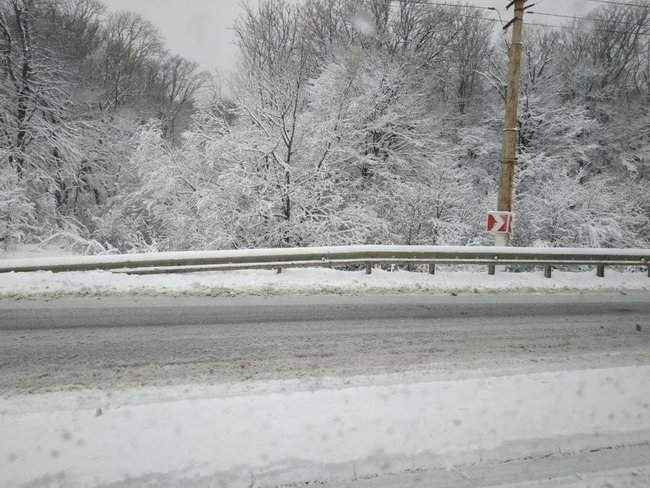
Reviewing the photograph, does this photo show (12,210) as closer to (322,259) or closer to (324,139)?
(324,139)

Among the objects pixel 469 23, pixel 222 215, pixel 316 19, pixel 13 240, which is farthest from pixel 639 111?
pixel 13 240

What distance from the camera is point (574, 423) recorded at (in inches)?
141

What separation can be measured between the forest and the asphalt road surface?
21.6 feet

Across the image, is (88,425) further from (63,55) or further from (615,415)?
(63,55)

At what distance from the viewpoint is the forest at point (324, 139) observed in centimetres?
1391

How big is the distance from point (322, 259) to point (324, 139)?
6177 millimetres

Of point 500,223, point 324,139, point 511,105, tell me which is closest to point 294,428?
point 500,223

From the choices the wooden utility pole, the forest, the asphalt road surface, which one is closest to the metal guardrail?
the wooden utility pole

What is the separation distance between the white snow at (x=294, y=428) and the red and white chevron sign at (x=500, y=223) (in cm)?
636

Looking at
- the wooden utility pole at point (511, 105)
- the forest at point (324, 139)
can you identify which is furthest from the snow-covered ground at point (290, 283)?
the forest at point (324, 139)

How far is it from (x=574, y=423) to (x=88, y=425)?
13.7ft

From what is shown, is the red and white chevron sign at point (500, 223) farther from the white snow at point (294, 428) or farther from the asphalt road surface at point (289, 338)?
the white snow at point (294, 428)

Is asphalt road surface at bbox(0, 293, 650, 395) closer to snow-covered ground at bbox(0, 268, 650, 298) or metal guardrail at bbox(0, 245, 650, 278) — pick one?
snow-covered ground at bbox(0, 268, 650, 298)

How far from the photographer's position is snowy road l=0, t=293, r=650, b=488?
294 cm
